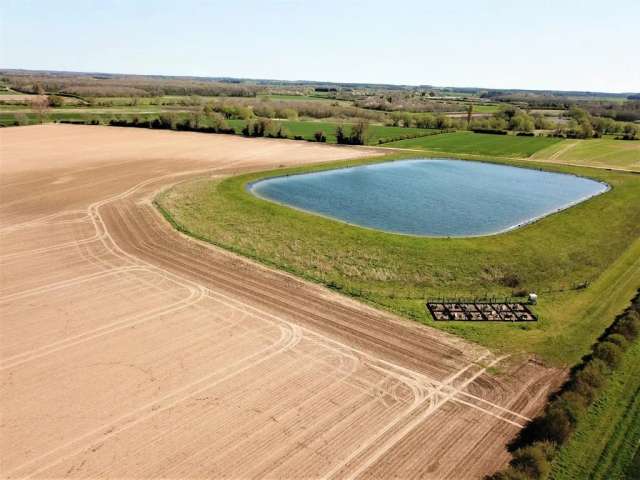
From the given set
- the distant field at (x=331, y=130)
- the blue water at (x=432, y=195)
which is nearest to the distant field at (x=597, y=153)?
the blue water at (x=432, y=195)

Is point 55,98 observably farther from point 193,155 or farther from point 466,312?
point 466,312

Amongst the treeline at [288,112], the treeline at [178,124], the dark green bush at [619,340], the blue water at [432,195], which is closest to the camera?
the dark green bush at [619,340]

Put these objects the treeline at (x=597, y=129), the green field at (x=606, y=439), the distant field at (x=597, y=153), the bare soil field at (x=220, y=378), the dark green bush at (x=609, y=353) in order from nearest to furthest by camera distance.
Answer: the green field at (x=606, y=439) < the bare soil field at (x=220, y=378) < the dark green bush at (x=609, y=353) < the distant field at (x=597, y=153) < the treeline at (x=597, y=129)

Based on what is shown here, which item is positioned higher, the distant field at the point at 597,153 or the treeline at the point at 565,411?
the distant field at the point at 597,153

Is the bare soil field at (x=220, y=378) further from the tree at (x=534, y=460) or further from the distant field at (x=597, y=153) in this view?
the distant field at (x=597, y=153)

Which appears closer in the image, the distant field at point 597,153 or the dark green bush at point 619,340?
the dark green bush at point 619,340

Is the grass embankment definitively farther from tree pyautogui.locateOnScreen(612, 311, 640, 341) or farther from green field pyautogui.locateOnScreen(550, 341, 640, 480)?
green field pyautogui.locateOnScreen(550, 341, 640, 480)

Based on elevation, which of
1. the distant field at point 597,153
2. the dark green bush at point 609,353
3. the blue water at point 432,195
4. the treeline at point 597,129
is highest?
the treeline at point 597,129

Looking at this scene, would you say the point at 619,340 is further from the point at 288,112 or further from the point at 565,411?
the point at 288,112

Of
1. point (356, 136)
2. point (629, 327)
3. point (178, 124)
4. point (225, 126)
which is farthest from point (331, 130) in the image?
point (629, 327)
